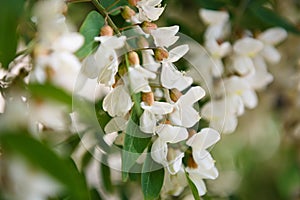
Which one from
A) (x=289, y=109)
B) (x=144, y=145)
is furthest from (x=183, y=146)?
(x=289, y=109)

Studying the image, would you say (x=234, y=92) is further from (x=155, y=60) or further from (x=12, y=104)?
(x=12, y=104)

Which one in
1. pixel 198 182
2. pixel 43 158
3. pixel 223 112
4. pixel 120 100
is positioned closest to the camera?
pixel 43 158

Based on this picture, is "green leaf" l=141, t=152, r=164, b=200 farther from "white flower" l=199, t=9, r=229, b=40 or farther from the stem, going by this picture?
"white flower" l=199, t=9, r=229, b=40

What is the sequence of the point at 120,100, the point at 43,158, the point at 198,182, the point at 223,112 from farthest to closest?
the point at 223,112
the point at 198,182
the point at 120,100
the point at 43,158

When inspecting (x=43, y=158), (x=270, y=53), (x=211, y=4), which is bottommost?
(x=270, y=53)

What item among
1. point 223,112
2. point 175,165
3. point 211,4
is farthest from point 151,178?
point 211,4

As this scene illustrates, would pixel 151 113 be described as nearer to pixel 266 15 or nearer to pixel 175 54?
pixel 175 54

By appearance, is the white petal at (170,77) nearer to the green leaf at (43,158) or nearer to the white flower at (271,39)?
the green leaf at (43,158)
